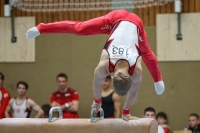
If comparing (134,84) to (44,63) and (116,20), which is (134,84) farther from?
(44,63)

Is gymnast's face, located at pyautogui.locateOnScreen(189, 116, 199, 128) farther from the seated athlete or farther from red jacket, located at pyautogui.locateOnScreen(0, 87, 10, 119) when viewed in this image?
red jacket, located at pyautogui.locateOnScreen(0, 87, 10, 119)

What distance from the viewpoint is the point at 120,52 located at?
5055 mm

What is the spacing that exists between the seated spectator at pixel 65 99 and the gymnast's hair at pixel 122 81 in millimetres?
3735

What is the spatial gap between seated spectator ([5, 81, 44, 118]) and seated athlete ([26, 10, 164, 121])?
3070mm

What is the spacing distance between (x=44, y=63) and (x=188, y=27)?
10.5 ft

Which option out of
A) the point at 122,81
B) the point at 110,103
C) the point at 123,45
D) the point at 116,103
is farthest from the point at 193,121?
the point at 122,81

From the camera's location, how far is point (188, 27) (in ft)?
30.1

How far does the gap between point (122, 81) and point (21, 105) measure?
14.4 ft

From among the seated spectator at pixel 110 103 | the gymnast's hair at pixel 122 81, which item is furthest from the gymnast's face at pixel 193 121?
the gymnast's hair at pixel 122 81

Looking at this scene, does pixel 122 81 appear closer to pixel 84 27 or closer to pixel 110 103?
pixel 84 27

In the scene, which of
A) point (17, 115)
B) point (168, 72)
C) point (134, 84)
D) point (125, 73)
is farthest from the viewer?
point (168, 72)

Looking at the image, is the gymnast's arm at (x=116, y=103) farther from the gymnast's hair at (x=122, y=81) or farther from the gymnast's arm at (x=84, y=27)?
the gymnast's hair at (x=122, y=81)

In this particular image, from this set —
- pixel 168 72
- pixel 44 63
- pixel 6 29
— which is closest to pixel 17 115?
pixel 44 63

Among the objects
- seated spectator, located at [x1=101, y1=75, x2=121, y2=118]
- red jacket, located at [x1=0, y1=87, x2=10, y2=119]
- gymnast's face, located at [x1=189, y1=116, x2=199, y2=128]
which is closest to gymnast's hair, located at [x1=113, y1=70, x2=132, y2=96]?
seated spectator, located at [x1=101, y1=75, x2=121, y2=118]
